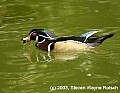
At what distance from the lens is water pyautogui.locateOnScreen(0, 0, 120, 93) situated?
866 centimetres

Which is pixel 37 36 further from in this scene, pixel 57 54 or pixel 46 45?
pixel 57 54

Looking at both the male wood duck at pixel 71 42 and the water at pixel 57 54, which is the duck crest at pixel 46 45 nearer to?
the male wood duck at pixel 71 42

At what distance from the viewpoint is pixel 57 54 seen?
1045 cm

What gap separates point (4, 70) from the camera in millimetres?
9461

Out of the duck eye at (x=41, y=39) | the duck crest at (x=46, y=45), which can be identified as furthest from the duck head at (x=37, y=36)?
the duck crest at (x=46, y=45)

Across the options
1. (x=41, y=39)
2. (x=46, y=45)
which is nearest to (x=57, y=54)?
(x=46, y=45)

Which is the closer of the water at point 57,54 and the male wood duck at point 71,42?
the water at point 57,54

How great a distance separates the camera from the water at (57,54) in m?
8.66

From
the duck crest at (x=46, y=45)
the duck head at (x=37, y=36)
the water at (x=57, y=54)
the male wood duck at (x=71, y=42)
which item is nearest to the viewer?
the water at (x=57, y=54)

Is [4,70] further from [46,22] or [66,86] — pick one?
[46,22]

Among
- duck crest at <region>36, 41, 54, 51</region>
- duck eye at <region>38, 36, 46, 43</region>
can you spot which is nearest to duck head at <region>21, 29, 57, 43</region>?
duck eye at <region>38, 36, 46, 43</region>

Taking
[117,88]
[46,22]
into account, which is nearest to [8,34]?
[46,22]

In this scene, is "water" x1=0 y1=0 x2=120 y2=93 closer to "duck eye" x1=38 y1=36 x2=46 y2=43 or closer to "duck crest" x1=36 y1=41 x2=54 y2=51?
"duck crest" x1=36 y1=41 x2=54 y2=51

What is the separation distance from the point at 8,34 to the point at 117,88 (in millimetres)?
4590
